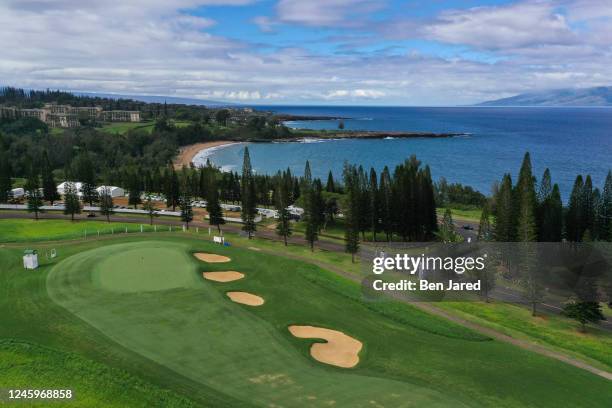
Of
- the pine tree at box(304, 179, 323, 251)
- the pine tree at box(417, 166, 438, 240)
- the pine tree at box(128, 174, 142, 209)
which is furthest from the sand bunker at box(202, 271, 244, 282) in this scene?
the pine tree at box(128, 174, 142, 209)

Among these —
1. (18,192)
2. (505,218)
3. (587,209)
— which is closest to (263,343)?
(505,218)

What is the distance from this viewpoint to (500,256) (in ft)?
184

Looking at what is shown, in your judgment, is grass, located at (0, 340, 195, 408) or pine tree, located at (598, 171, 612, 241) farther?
pine tree, located at (598, 171, 612, 241)

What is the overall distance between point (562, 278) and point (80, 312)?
159ft

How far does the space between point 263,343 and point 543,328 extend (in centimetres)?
2584

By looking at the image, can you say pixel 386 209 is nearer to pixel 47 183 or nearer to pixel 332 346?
pixel 332 346

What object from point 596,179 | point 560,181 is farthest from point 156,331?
point 596,179

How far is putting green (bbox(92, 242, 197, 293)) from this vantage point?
136 feet

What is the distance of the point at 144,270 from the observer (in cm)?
4538

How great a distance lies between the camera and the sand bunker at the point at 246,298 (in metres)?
39.3

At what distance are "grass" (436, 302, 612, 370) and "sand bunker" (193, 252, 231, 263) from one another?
24.5m

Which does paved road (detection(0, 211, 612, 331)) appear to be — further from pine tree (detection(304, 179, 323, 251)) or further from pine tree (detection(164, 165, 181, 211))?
pine tree (detection(164, 165, 181, 211))

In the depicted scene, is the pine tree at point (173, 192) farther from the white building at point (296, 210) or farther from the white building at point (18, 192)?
the white building at point (18, 192)

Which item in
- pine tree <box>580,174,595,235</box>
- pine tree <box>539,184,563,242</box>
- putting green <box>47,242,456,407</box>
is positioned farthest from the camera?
pine tree <box>580,174,595,235</box>
